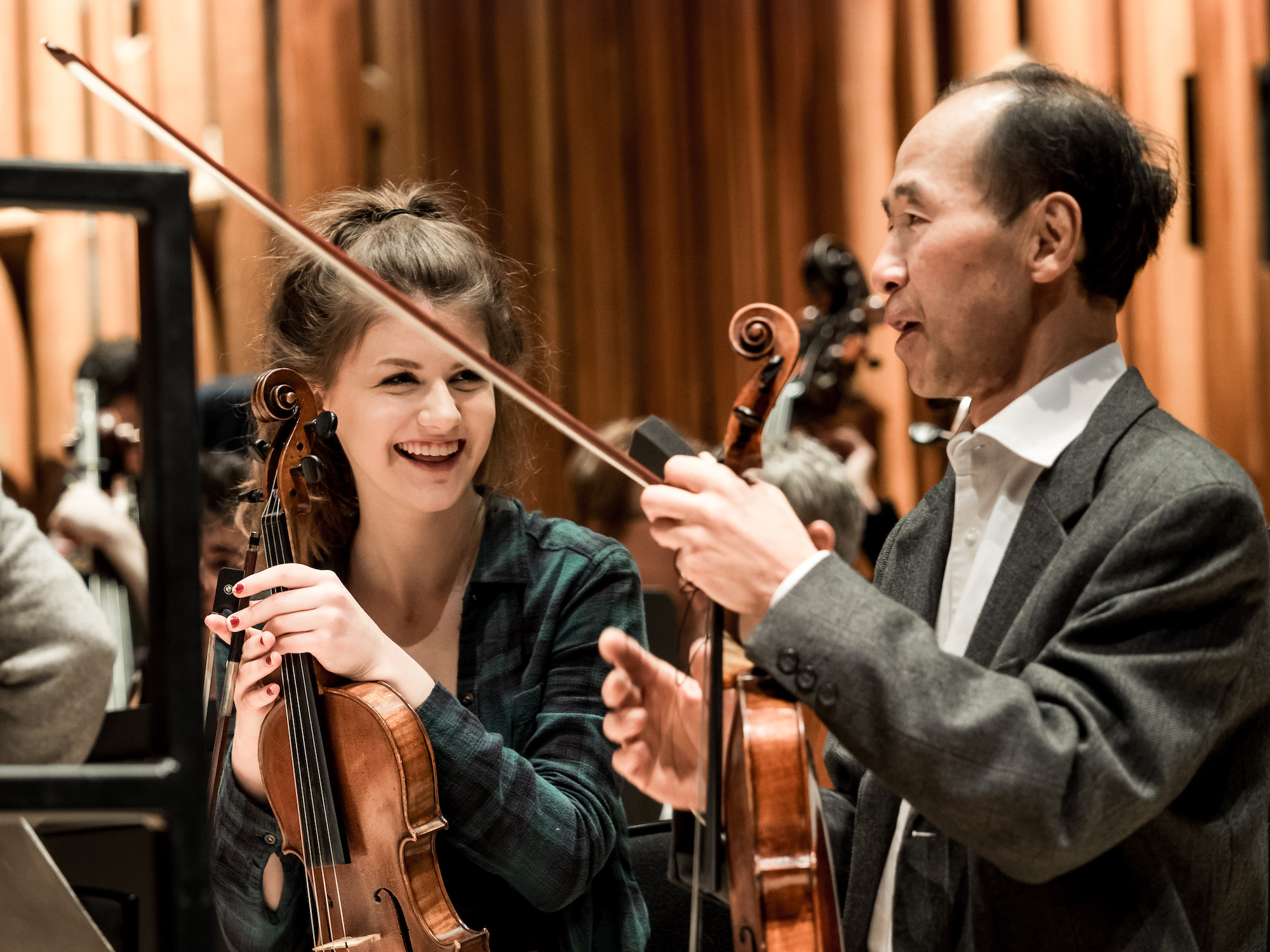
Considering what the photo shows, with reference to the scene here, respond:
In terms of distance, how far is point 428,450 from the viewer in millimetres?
1393

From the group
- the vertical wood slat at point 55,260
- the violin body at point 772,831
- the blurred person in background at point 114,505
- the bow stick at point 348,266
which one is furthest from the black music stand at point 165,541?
the vertical wood slat at point 55,260

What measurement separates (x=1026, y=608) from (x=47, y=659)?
3.55 ft

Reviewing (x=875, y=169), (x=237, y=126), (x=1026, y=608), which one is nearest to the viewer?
(x=1026, y=608)

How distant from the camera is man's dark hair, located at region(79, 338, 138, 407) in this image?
352 cm

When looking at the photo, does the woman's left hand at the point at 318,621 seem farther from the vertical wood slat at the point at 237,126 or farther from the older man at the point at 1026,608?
the vertical wood slat at the point at 237,126

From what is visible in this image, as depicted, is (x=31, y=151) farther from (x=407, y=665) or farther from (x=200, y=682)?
(x=200, y=682)

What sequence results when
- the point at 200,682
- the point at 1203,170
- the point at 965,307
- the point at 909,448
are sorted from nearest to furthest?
the point at 200,682
the point at 965,307
the point at 1203,170
the point at 909,448

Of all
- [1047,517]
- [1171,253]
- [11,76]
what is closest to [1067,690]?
[1047,517]

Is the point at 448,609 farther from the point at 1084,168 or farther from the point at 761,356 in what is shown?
the point at 1084,168

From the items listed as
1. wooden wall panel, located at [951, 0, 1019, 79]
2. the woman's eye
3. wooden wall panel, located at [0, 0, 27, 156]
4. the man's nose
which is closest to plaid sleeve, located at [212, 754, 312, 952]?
the woman's eye

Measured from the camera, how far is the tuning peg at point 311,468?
131cm

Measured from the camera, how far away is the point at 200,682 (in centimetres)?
69

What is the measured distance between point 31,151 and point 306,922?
304 cm

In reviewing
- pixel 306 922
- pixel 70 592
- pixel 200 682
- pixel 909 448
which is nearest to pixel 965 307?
pixel 200 682
